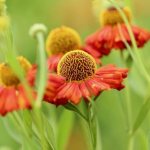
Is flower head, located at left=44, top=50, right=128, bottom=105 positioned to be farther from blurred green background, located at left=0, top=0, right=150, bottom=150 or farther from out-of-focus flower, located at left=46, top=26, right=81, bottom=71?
blurred green background, located at left=0, top=0, right=150, bottom=150

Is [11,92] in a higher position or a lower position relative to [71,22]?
higher

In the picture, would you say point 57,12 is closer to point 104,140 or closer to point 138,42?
point 104,140

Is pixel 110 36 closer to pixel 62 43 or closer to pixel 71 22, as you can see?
pixel 62 43

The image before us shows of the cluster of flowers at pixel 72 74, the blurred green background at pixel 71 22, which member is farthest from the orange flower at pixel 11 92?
the blurred green background at pixel 71 22

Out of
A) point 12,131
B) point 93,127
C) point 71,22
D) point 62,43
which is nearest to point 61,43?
point 62,43

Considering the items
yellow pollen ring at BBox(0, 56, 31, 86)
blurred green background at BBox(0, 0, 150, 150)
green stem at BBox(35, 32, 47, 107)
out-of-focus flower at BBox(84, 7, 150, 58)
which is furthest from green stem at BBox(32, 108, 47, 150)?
blurred green background at BBox(0, 0, 150, 150)

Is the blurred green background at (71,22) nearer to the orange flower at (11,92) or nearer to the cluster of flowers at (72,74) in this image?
the cluster of flowers at (72,74)

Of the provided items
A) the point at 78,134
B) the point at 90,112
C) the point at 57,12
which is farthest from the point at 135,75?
the point at 57,12
